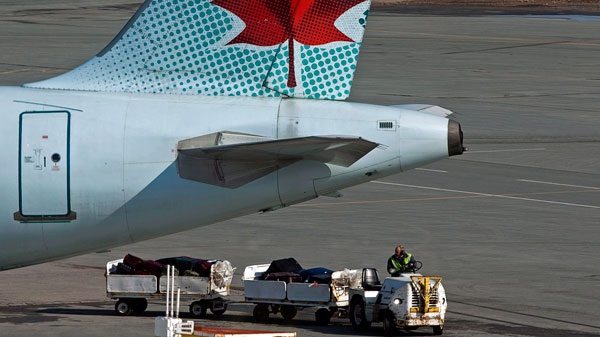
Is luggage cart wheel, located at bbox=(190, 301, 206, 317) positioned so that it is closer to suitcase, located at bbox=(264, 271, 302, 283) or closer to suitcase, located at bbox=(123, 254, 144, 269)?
suitcase, located at bbox=(123, 254, 144, 269)

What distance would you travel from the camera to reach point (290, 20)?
23516 mm

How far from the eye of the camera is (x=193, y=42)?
24141 mm

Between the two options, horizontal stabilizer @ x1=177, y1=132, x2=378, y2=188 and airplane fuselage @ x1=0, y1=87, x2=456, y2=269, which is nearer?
horizontal stabilizer @ x1=177, y1=132, x2=378, y2=188

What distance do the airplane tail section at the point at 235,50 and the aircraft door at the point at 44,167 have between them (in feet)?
3.64

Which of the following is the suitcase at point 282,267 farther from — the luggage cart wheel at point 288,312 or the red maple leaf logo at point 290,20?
the red maple leaf logo at point 290,20

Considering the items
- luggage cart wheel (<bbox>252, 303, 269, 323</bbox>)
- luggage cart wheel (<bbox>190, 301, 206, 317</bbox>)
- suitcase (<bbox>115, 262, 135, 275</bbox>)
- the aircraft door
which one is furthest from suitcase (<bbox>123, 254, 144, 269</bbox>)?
the aircraft door

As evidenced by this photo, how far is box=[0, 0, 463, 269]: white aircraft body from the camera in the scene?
23.1 m

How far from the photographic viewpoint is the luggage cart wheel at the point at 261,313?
35.9 m

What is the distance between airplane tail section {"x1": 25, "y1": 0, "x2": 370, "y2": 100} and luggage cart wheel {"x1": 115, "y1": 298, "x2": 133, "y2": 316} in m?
12.9

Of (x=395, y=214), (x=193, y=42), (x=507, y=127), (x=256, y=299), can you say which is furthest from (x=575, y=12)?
(x=193, y=42)

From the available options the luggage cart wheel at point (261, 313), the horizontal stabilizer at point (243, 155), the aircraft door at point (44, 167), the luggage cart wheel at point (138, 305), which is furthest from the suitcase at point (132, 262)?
the horizontal stabilizer at point (243, 155)

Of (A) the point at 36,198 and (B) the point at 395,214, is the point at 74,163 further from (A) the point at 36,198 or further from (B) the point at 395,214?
(B) the point at 395,214

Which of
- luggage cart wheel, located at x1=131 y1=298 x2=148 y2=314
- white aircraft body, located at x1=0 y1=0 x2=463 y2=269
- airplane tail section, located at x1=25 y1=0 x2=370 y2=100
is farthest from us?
luggage cart wheel, located at x1=131 y1=298 x2=148 y2=314

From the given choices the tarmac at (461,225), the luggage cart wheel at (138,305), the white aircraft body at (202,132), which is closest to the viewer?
the white aircraft body at (202,132)
